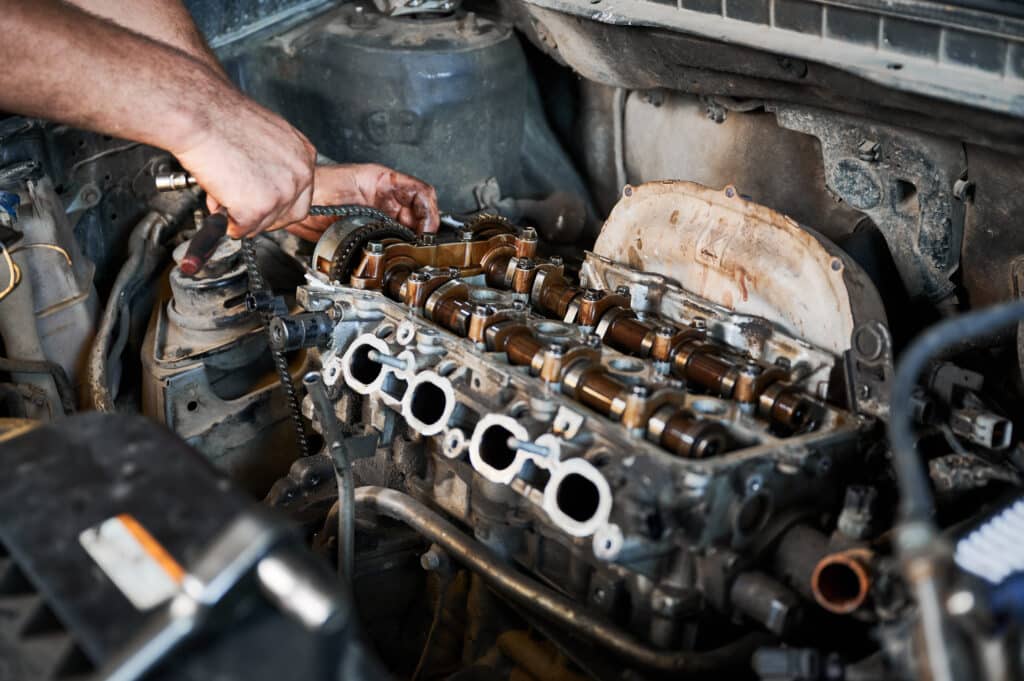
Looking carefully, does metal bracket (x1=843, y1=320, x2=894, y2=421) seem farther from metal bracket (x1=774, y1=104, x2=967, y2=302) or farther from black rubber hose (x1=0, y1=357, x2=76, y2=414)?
black rubber hose (x1=0, y1=357, x2=76, y2=414)

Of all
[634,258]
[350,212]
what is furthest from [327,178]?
[634,258]

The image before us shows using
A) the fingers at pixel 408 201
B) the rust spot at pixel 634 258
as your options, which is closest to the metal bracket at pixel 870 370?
the rust spot at pixel 634 258

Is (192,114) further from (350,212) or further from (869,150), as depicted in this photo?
(869,150)

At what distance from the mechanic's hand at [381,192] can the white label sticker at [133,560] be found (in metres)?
1.30

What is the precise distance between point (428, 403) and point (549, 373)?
0.29m

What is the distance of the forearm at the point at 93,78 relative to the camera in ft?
6.32

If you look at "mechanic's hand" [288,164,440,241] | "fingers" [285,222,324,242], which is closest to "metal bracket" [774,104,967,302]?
"mechanic's hand" [288,164,440,241]

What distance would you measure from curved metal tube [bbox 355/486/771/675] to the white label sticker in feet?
1.97

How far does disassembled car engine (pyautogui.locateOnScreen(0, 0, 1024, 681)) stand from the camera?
1235 millimetres

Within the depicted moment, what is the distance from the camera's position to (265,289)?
2.30 metres

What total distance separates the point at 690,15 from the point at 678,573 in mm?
1058

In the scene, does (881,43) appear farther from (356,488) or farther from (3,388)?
(3,388)

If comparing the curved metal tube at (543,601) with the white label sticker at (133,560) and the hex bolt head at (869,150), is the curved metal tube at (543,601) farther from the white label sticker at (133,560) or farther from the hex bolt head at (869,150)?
the hex bolt head at (869,150)

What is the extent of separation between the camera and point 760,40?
1.94m
